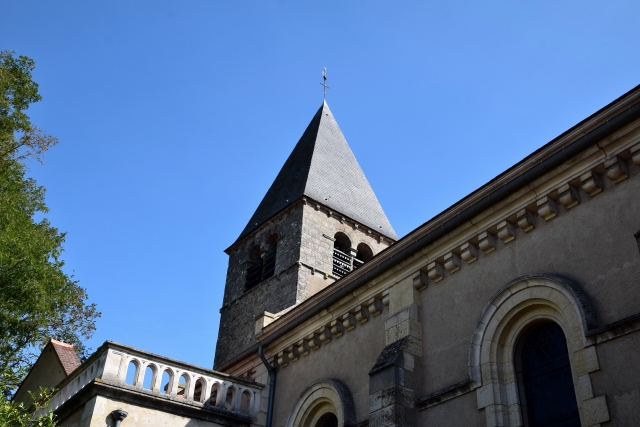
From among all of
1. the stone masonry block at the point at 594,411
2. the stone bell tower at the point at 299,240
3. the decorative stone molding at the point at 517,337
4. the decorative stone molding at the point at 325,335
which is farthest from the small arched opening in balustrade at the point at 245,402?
the stone bell tower at the point at 299,240

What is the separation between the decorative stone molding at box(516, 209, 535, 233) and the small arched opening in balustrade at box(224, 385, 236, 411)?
20.7ft

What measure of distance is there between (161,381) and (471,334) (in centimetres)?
538

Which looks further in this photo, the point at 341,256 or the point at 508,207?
the point at 341,256

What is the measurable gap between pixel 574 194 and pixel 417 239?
2.67 meters

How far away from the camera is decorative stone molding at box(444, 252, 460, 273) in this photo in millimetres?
10023

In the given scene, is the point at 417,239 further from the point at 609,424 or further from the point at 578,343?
the point at 609,424

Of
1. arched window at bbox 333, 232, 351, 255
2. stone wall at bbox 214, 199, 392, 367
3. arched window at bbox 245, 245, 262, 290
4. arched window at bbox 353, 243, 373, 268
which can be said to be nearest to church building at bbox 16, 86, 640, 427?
stone wall at bbox 214, 199, 392, 367

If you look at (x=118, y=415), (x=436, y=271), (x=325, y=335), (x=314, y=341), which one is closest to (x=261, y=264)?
(x=314, y=341)

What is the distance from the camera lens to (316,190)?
25453mm

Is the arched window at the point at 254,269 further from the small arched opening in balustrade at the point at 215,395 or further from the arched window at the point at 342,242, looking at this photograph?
the small arched opening in balustrade at the point at 215,395

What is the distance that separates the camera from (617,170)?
826 cm

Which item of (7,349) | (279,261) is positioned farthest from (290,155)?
(7,349)

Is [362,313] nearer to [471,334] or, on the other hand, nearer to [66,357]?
[471,334]

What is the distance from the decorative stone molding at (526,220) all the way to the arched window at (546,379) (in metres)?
1.27
